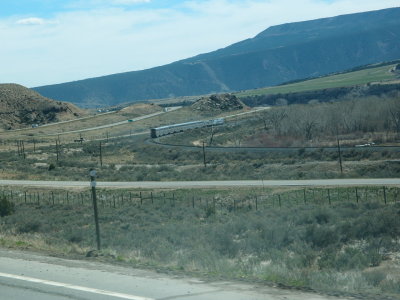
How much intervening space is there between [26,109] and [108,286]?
438ft

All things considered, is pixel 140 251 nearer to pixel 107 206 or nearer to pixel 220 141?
pixel 107 206

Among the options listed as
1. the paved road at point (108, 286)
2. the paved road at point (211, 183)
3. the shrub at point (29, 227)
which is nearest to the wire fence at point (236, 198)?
the paved road at point (211, 183)

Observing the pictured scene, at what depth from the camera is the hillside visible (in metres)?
133

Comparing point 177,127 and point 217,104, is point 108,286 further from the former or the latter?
point 217,104

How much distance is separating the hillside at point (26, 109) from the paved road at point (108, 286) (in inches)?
4791

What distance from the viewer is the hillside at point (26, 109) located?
133 m

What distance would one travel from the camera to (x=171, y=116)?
138125 mm

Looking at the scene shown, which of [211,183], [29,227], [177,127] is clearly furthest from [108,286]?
[177,127]

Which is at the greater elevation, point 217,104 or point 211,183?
point 217,104

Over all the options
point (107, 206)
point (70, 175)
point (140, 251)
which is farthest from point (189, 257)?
point (70, 175)

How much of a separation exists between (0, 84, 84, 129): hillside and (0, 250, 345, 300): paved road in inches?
4791

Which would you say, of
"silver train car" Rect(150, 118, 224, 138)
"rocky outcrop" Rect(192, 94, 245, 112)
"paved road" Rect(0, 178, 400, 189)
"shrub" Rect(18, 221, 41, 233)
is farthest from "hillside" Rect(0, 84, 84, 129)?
"shrub" Rect(18, 221, 41, 233)

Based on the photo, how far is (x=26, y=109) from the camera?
454 feet

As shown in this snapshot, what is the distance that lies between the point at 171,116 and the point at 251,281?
420 ft
